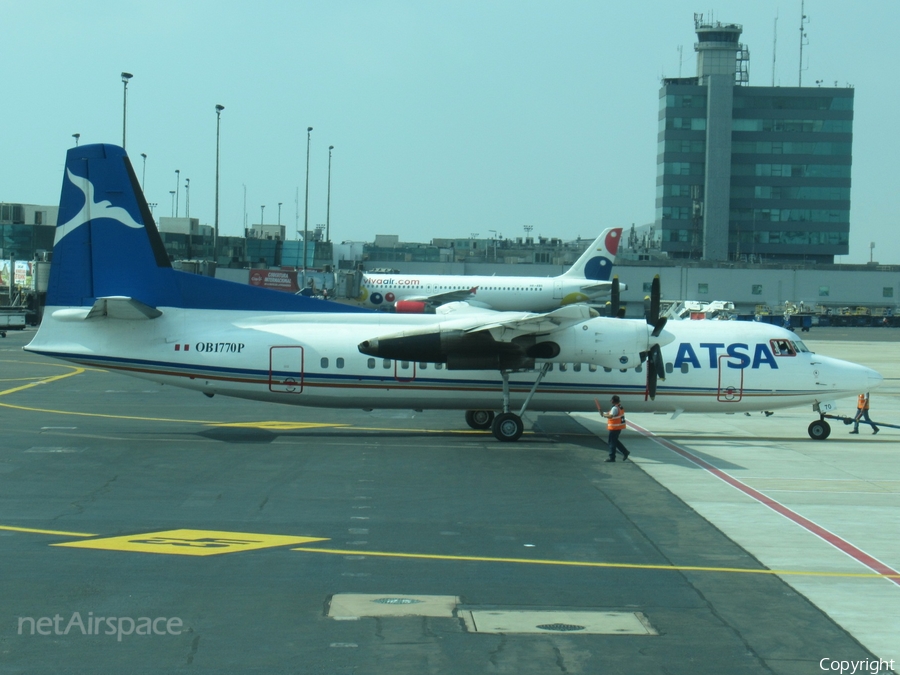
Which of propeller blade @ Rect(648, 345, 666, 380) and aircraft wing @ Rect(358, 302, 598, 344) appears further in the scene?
propeller blade @ Rect(648, 345, 666, 380)

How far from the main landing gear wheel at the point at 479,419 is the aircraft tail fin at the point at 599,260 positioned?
174 feet

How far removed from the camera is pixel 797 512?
18.7 m

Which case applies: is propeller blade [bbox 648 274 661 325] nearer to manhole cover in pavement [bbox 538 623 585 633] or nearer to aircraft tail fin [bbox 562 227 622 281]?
manhole cover in pavement [bbox 538 623 585 633]

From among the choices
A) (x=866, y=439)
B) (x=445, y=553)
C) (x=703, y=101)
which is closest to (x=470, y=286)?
(x=866, y=439)

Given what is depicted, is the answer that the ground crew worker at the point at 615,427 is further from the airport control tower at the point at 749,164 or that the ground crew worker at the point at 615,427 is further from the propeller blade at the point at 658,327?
the airport control tower at the point at 749,164

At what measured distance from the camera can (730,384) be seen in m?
28.7

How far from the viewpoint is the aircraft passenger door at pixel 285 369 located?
27234 mm

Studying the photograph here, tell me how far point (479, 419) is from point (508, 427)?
10.4ft

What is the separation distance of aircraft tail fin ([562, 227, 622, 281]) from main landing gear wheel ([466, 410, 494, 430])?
5298 centimetres

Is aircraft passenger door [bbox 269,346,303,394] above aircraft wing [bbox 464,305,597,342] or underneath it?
underneath

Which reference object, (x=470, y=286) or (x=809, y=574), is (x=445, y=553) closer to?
(x=809, y=574)

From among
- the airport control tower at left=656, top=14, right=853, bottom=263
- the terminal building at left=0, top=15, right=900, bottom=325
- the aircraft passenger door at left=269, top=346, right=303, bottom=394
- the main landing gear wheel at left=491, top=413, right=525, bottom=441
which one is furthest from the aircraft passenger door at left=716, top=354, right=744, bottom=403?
the airport control tower at left=656, top=14, right=853, bottom=263

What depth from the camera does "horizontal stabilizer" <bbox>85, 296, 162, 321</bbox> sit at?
26375mm

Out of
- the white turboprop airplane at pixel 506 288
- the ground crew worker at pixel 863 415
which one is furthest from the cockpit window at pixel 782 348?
the white turboprop airplane at pixel 506 288
